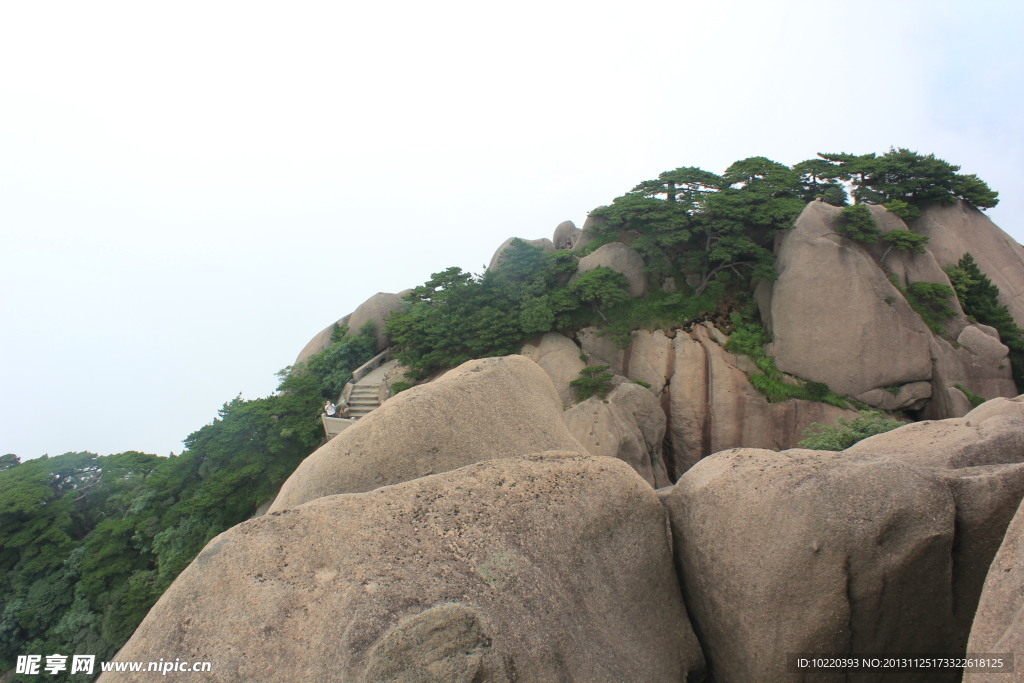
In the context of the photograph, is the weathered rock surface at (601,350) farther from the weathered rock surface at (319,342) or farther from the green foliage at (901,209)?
the weathered rock surface at (319,342)

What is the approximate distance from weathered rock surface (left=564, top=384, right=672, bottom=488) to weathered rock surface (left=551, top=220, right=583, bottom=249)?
1291 centimetres

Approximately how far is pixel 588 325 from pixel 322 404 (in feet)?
33.6

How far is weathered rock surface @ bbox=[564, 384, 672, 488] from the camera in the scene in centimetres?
1530

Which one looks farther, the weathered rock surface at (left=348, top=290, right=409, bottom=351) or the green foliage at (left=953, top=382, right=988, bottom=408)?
the weathered rock surface at (left=348, top=290, right=409, bottom=351)

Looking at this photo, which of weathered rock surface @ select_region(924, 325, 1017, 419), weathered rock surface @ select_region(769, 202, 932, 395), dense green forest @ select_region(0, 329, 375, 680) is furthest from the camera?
dense green forest @ select_region(0, 329, 375, 680)

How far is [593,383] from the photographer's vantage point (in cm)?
1764

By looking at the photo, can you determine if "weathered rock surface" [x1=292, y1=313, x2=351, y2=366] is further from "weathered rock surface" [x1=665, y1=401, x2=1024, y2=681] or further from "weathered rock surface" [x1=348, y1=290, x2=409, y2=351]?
"weathered rock surface" [x1=665, y1=401, x2=1024, y2=681]

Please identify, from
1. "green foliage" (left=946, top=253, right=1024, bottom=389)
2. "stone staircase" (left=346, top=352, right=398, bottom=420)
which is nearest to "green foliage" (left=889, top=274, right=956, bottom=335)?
"green foliage" (left=946, top=253, right=1024, bottom=389)

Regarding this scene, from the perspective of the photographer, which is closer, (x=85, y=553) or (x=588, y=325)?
(x=85, y=553)

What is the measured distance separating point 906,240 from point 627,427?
10506 mm

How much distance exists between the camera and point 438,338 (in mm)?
20422

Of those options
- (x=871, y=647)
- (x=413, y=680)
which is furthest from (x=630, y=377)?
(x=413, y=680)

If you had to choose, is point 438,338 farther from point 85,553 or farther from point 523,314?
point 85,553

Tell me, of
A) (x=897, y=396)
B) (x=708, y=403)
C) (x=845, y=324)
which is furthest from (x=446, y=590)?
(x=897, y=396)
